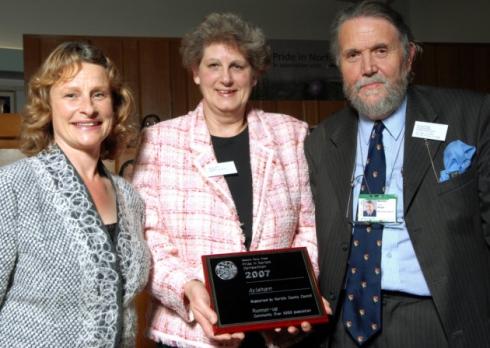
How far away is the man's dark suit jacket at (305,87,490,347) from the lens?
1737 mm

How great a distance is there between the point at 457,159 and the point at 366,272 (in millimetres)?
490

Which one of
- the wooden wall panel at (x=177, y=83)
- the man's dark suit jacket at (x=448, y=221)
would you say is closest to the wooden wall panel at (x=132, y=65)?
the wooden wall panel at (x=177, y=83)

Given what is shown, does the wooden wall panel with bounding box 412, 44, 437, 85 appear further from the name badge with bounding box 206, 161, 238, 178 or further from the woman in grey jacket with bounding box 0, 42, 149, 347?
the woman in grey jacket with bounding box 0, 42, 149, 347

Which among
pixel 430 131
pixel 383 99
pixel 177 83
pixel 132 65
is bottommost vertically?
pixel 430 131

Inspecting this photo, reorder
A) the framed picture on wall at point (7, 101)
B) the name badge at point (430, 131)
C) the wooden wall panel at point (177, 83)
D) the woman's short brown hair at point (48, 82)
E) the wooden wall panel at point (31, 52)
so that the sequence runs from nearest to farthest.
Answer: the woman's short brown hair at point (48, 82) < the name badge at point (430, 131) < the wooden wall panel at point (31, 52) < the framed picture on wall at point (7, 101) < the wooden wall panel at point (177, 83)

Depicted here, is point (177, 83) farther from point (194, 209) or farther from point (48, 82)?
point (48, 82)

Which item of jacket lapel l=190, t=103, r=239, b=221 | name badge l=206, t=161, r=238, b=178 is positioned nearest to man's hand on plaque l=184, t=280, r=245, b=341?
jacket lapel l=190, t=103, r=239, b=221

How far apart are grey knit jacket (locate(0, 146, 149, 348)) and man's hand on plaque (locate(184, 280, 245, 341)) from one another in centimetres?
24

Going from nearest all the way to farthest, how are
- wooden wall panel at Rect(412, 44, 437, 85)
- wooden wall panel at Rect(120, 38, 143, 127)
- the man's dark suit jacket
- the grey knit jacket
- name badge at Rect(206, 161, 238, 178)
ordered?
the grey knit jacket, the man's dark suit jacket, name badge at Rect(206, 161, 238, 178), wooden wall panel at Rect(120, 38, 143, 127), wooden wall panel at Rect(412, 44, 437, 85)

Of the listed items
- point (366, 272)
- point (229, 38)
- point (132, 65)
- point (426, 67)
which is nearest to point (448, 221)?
point (366, 272)

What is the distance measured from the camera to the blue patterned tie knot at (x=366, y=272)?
71.7 inches

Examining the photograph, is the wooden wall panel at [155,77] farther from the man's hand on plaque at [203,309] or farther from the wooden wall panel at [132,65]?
the man's hand on plaque at [203,309]

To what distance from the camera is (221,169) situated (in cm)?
197

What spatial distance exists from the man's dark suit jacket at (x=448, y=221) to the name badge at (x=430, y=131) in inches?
0.6
